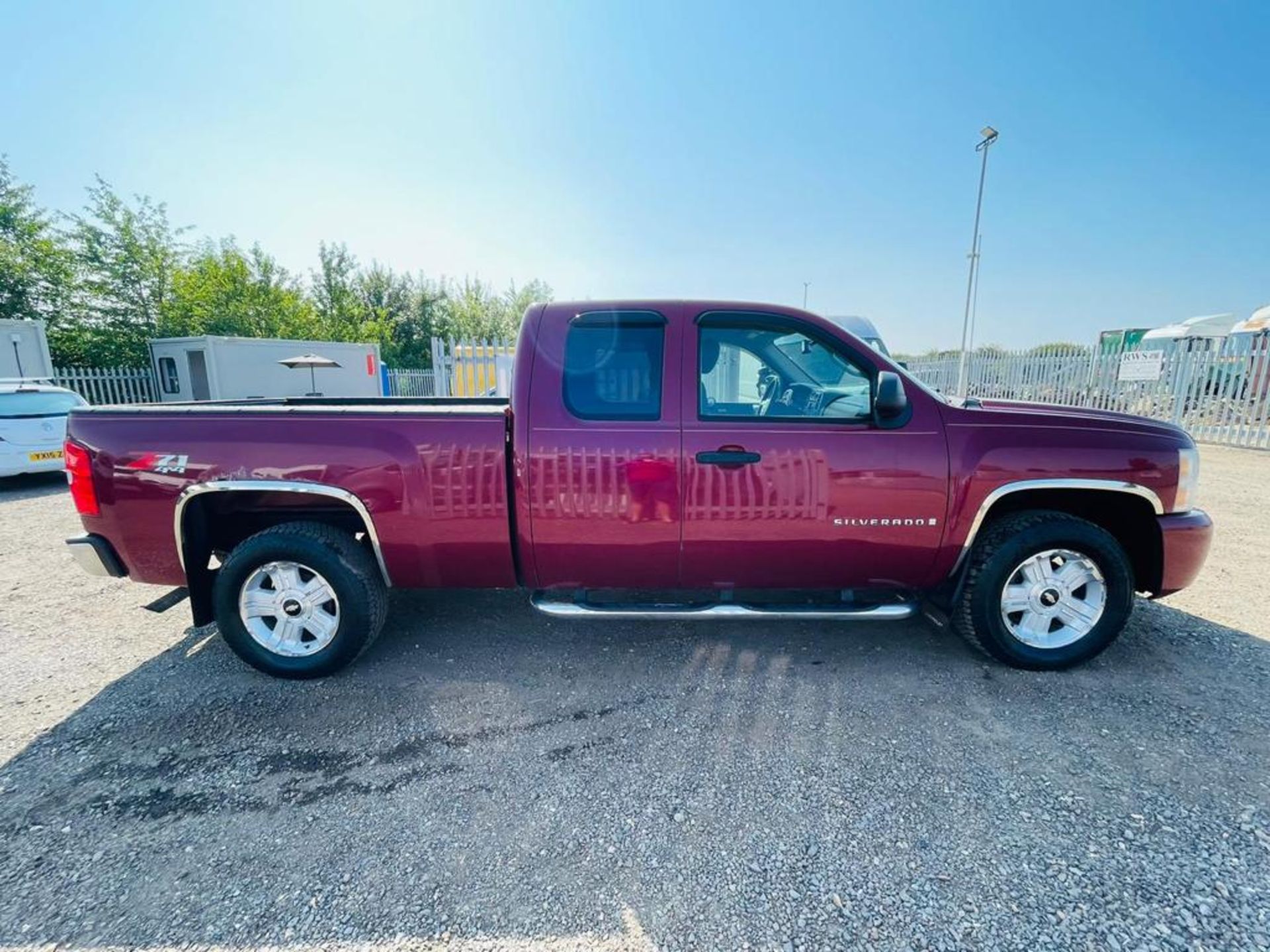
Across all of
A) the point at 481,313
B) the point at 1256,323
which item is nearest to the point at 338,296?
the point at 481,313

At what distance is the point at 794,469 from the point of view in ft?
8.89

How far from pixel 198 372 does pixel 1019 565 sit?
1917 centimetres

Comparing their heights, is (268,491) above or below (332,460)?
below

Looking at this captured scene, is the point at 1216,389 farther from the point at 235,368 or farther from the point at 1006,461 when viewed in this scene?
the point at 235,368

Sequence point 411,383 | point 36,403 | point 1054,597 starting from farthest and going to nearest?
1. point 411,383
2. point 36,403
3. point 1054,597

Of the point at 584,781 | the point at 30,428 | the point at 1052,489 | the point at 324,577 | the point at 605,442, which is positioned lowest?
the point at 584,781

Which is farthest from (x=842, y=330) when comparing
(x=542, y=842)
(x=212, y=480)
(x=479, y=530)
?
(x=212, y=480)

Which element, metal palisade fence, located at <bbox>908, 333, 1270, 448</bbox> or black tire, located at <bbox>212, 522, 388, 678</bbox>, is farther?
metal palisade fence, located at <bbox>908, 333, 1270, 448</bbox>

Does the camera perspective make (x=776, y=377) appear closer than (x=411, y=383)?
Yes

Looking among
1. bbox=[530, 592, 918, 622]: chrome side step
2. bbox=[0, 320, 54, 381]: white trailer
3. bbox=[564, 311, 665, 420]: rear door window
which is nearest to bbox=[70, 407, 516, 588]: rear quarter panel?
bbox=[564, 311, 665, 420]: rear door window

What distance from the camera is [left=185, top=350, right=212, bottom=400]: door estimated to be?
598 inches

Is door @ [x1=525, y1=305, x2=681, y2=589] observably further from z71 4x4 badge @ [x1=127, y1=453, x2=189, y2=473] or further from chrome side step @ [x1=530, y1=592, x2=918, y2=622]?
z71 4x4 badge @ [x1=127, y1=453, x2=189, y2=473]

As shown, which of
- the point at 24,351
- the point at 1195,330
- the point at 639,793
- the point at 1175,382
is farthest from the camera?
the point at 1195,330

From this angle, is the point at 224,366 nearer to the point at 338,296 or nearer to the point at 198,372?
the point at 198,372
